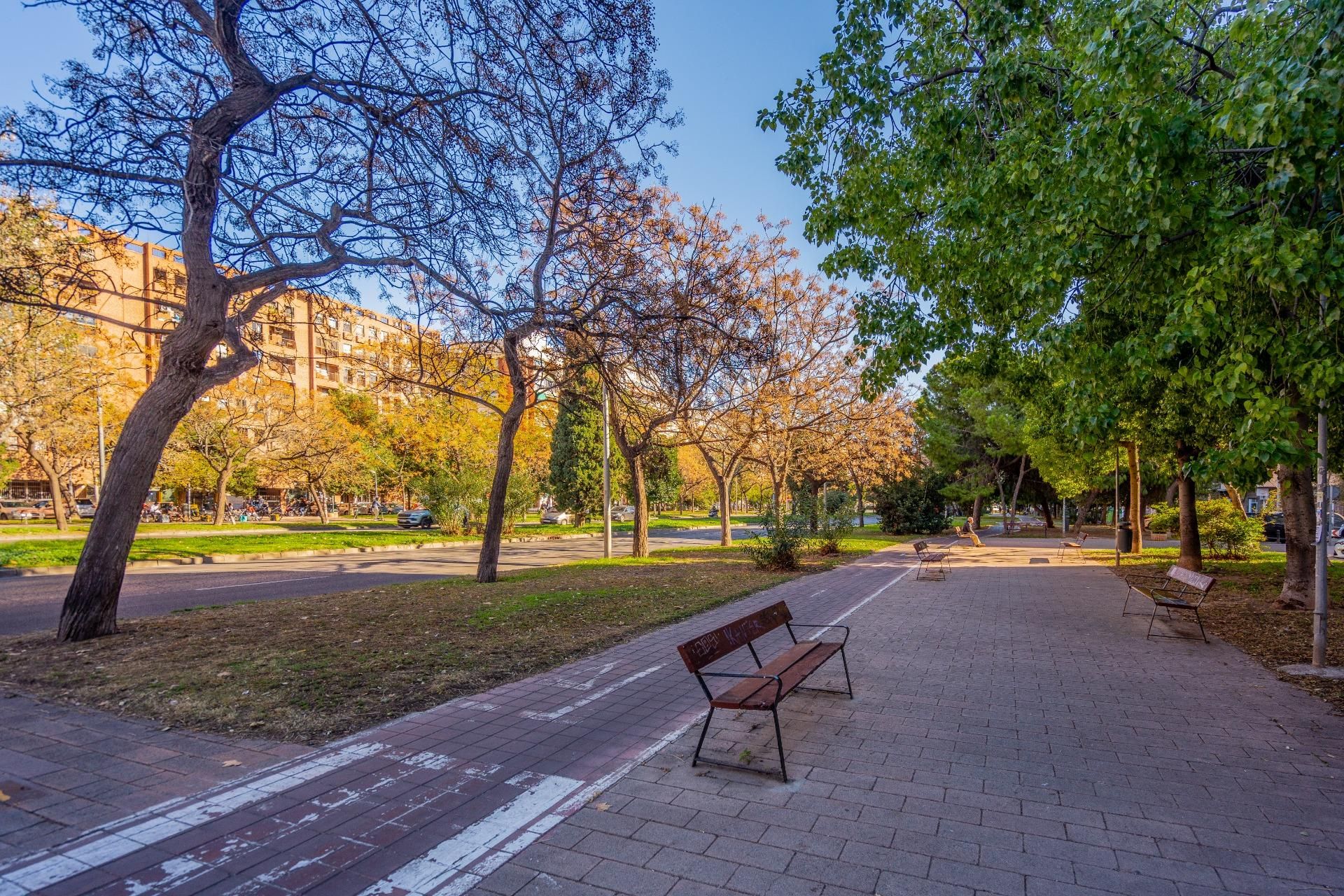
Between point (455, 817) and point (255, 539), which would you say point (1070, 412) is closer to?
point (455, 817)

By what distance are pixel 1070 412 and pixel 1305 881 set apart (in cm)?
378

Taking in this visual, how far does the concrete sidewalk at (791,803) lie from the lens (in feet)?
9.84

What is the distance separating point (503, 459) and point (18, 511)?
60545 mm

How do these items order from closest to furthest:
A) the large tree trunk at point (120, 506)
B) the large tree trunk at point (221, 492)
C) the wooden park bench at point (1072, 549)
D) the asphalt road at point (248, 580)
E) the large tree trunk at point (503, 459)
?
the large tree trunk at point (120, 506)
the asphalt road at point (248, 580)
the large tree trunk at point (503, 459)
the wooden park bench at point (1072, 549)
the large tree trunk at point (221, 492)

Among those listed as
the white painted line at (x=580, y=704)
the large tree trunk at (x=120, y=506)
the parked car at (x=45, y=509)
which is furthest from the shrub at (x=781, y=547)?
the parked car at (x=45, y=509)

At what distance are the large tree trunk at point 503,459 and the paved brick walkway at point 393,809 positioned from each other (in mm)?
7674

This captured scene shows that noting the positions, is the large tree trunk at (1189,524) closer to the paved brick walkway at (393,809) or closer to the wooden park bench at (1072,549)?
the wooden park bench at (1072,549)

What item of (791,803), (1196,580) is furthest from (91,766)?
(1196,580)

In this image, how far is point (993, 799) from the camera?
3.80m

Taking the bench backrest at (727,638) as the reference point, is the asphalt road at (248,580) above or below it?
below

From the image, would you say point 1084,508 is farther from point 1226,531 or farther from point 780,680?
point 780,680

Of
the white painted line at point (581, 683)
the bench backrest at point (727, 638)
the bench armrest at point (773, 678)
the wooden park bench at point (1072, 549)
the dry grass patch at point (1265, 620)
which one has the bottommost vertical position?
the wooden park bench at point (1072, 549)

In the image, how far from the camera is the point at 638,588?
42.0ft

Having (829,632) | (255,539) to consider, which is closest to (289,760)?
(829,632)
